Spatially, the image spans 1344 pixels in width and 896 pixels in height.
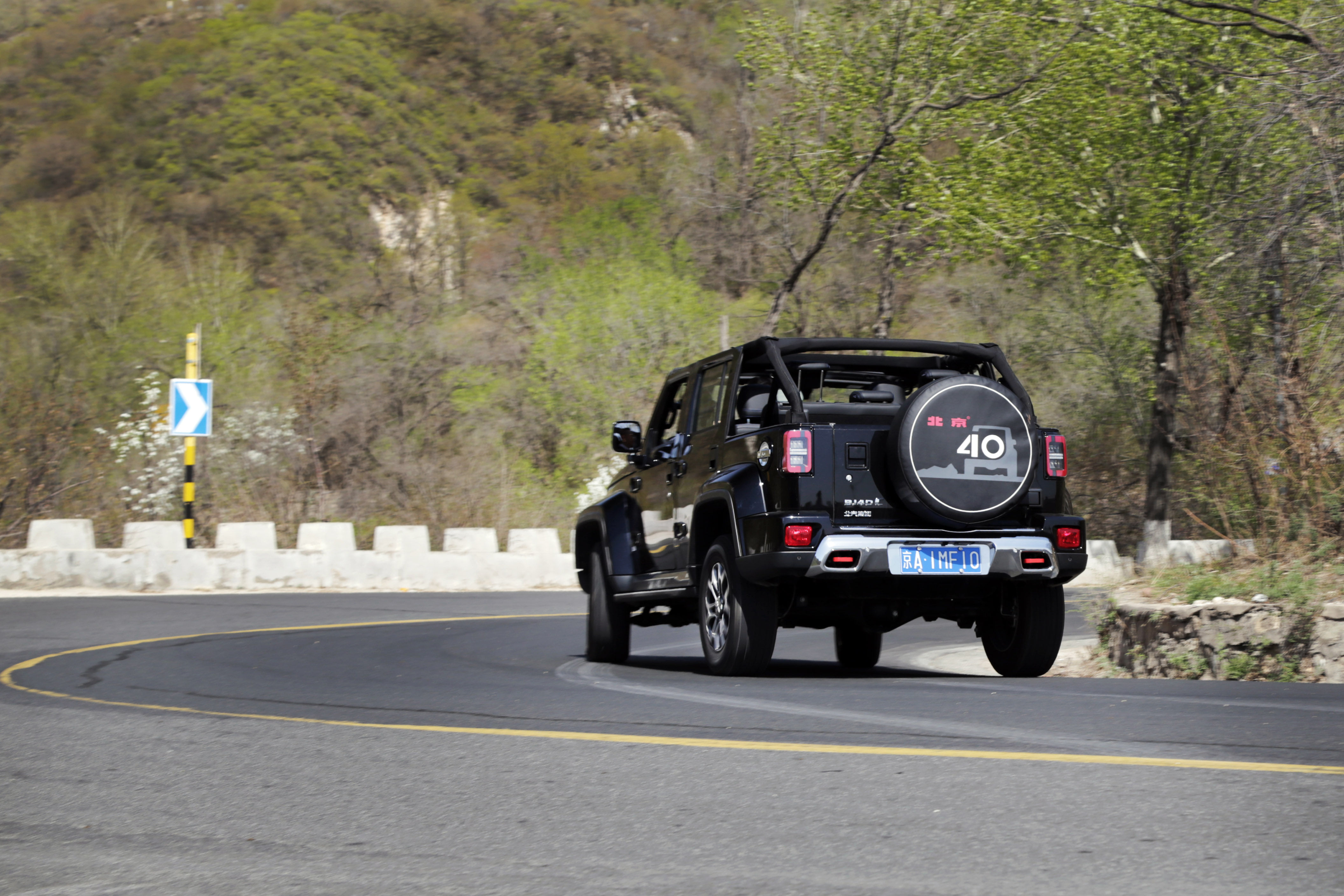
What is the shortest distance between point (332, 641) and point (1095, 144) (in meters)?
20.3

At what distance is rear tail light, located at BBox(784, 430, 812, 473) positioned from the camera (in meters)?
8.84

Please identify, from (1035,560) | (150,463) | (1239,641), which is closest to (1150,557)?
(1239,641)

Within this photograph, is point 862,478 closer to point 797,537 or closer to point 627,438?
point 797,537

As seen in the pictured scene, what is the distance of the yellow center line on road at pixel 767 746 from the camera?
5941 mm

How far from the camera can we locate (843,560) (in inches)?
344

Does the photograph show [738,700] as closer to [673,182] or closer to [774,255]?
[774,255]

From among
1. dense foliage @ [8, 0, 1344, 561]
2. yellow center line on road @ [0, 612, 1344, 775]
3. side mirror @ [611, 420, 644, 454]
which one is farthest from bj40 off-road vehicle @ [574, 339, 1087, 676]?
dense foliage @ [8, 0, 1344, 561]

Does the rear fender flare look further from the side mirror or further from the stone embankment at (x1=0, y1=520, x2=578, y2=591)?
A: the stone embankment at (x1=0, y1=520, x2=578, y2=591)

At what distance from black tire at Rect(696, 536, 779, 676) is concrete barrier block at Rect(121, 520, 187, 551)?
12.8 metres

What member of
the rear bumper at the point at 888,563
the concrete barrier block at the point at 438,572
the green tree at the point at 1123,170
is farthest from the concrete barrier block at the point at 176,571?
the green tree at the point at 1123,170

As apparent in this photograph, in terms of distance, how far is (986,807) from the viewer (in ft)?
17.3

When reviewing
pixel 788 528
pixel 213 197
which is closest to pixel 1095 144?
pixel 788 528

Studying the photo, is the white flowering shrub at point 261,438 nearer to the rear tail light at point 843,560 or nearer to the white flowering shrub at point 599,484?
the white flowering shrub at point 599,484

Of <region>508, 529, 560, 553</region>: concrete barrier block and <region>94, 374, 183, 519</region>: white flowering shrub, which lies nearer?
<region>508, 529, 560, 553</region>: concrete barrier block
